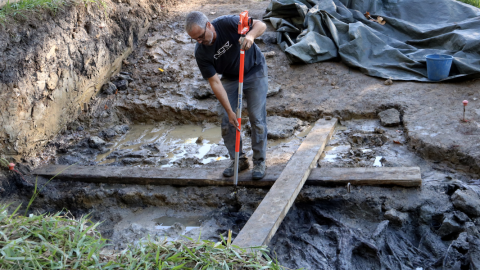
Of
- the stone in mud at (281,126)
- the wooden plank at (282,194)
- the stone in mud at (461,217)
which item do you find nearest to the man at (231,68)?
the wooden plank at (282,194)

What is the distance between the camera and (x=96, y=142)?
16.7 ft

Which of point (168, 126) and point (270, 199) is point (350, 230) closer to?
point (270, 199)

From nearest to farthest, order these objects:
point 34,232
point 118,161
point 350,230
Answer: point 34,232, point 350,230, point 118,161

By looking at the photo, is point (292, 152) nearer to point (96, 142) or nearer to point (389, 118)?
point (389, 118)

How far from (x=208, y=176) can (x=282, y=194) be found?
3.15 feet

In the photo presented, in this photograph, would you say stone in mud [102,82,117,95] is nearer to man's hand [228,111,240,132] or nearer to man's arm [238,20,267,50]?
man's hand [228,111,240,132]

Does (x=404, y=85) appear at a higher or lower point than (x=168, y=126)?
higher

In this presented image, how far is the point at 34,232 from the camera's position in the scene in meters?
2.20

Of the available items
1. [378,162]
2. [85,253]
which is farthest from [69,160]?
[378,162]

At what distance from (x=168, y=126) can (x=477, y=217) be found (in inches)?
157

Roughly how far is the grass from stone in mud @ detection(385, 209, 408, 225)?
15.2 ft

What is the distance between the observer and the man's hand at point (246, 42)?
3.22 m

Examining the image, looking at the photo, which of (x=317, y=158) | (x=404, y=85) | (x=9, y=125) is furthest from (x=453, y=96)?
(x=9, y=125)

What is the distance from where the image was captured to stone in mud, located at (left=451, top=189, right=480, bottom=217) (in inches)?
121
